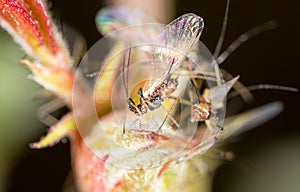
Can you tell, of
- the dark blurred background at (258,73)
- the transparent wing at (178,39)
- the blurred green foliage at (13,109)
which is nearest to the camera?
the transparent wing at (178,39)

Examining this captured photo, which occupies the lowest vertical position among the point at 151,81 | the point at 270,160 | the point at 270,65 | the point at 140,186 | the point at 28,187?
the point at 270,160

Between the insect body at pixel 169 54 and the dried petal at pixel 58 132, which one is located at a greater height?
the insect body at pixel 169 54

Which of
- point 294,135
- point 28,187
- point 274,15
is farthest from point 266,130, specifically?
point 28,187

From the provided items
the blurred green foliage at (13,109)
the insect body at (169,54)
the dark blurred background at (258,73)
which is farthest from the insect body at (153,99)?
the dark blurred background at (258,73)

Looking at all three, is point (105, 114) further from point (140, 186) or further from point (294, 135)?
point (294, 135)

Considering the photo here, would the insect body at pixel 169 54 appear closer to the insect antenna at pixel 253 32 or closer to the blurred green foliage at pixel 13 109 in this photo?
the blurred green foliage at pixel 13 109

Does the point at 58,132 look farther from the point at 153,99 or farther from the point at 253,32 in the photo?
the point at 253,32

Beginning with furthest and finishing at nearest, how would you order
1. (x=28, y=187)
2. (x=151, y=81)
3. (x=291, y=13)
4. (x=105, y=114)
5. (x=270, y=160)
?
(x=291, y=13)
(x=270, y=160)
(x=28, y=187)
(x=105, y=114)
(x=151, y=81)
